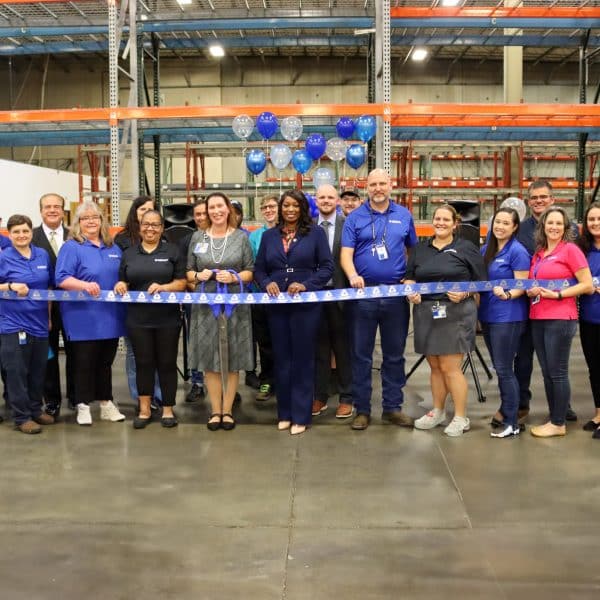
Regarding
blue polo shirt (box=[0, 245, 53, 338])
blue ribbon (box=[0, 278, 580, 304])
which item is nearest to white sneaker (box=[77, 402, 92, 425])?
blue polo shirt (box=[0, 245, 53, 338])

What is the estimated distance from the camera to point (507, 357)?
424 cm

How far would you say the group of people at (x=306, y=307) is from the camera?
13.8 ft

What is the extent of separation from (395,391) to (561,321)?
47.2 inches

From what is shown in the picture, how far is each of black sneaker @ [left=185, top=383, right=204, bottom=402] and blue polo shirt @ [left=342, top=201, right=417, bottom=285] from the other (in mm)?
1875

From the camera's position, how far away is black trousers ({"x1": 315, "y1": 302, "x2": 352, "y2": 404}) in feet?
15.8

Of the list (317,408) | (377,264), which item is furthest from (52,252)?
(377,264)

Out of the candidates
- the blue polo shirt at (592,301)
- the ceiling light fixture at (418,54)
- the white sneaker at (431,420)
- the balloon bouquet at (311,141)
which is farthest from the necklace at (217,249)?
the ceiling light fixture at (418,54)

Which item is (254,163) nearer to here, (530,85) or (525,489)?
(525,489)

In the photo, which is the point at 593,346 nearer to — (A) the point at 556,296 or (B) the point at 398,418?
(A) the point at 556,296

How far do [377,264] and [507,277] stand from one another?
2.83 ft

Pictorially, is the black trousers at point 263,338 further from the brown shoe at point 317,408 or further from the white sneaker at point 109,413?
the white sneaker at point 109,413

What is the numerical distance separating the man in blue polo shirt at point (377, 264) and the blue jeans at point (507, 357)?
60cm

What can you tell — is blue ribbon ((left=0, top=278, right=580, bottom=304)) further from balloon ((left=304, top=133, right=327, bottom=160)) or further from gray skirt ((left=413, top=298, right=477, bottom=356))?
balloon ((left=304, top=133, right=327, bottom=160))

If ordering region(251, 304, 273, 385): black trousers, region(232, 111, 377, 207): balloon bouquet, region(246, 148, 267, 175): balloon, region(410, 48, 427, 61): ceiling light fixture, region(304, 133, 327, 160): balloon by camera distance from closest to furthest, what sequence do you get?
region(251, 304, 273, 385): black trousers → region(232, 111, 377, 207): balloon bouquet → region(304, 133, 327, 160): balloon → region(246, 148, 267, 175): balloon → region(410, 48, 427, 61): ceiling light fixture
